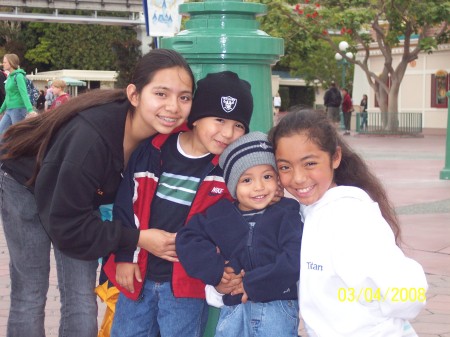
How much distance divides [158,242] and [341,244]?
0.69 m

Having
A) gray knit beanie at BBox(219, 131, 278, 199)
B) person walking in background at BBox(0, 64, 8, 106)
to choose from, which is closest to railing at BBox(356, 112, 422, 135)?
person walking in background at BBox(0, 64, 8, 106)

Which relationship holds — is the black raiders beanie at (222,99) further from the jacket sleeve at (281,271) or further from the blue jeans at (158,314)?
the blue jeans at (158,314)

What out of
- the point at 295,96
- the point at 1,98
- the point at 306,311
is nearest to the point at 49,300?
the point at 306,311

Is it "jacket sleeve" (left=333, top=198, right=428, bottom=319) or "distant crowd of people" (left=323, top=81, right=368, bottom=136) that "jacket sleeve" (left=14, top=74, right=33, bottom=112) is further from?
"distant crowd of people" (left=323, top=81, right=368, bottom=136)

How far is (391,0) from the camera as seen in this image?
70.6ft

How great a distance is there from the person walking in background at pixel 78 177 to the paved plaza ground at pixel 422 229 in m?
1.08

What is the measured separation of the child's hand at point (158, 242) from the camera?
2742 millimetres

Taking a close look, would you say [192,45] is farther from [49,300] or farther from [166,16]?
[166,16]

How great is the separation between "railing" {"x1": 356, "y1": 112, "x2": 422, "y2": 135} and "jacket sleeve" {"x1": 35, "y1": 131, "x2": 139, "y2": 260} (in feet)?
74.6

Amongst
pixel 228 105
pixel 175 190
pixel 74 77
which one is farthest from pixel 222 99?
pixel 74 77

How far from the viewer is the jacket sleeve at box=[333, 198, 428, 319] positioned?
231 centimetres

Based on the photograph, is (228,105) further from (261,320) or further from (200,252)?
(261,320)

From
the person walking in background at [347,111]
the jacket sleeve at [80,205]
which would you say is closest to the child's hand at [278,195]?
the jacket sleeve at [80,205]
